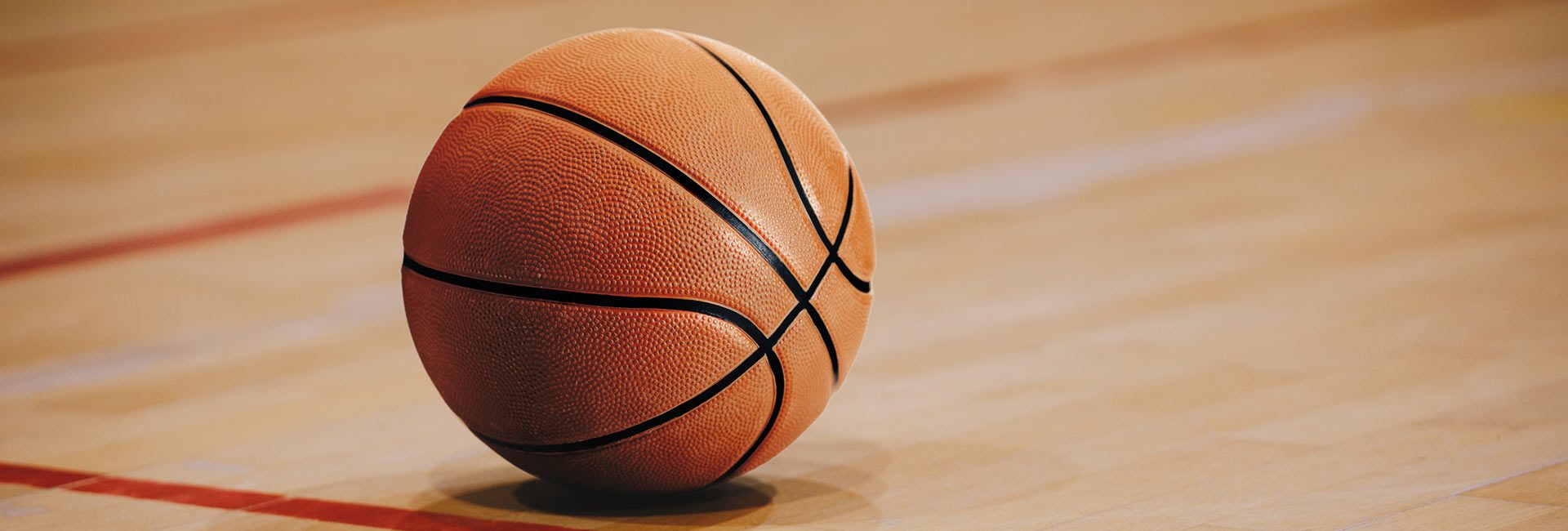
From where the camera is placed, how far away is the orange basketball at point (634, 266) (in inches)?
104

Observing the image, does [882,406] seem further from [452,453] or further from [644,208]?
[644,208]

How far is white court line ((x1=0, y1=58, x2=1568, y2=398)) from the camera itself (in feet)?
14.4

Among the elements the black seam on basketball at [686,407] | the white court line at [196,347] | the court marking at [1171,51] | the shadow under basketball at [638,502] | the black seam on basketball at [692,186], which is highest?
the court marking at [1171,51]

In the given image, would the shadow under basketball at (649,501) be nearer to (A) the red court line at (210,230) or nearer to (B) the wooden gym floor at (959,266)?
(B) the wooden gym floor at (959,266)

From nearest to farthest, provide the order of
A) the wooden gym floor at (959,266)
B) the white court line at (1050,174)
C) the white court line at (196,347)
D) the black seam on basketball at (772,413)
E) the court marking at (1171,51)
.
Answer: the black seam on basketball at (772,413)
the wooden gym floor at (959,266)
the white court line at (196,347)
the white court line at (1050,174)
the court marking at (1171,51)

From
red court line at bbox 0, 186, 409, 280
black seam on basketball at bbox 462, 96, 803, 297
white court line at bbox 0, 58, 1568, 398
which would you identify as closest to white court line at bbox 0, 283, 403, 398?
white court line at bbox 0, 58, 1568, 398

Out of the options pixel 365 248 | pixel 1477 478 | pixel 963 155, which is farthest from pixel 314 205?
pixel 1477 478

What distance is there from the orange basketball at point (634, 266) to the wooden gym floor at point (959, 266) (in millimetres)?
221

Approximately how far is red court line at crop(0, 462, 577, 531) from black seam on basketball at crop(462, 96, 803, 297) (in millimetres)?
587

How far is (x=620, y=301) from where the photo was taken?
2643mm

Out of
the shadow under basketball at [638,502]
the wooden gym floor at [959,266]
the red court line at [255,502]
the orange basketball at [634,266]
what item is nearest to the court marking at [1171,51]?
the wooden gym floor at [959,266]

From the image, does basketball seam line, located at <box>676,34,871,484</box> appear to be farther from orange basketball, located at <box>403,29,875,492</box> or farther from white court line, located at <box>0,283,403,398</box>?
white court line, located at <box>0,283,403,398</box>

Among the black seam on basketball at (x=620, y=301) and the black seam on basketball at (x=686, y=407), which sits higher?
the black seam on basketball at (x=620, y=301)

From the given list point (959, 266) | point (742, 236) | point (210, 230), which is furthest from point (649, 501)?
point (210, 230)
